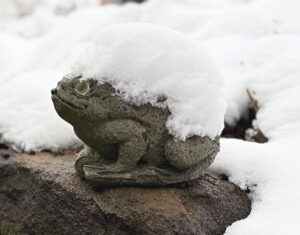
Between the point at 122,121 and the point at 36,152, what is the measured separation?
1.22 meters

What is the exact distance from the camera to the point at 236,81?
4.09 meters

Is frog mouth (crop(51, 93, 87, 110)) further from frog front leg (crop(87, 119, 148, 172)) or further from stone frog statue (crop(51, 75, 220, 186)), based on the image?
frog front leg (crop(87, 119, 148, 172))

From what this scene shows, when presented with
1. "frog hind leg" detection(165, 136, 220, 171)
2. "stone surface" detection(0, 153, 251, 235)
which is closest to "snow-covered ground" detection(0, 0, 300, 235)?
"stone surface" detection(0, 153, 251, 235)

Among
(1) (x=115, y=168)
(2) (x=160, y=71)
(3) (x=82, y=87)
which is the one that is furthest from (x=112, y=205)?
(2) (x=160, y=71)

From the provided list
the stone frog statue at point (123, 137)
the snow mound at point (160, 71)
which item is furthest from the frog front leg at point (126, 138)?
the snow mound at point (160, 71)

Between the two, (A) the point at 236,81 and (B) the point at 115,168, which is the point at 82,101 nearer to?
(B) the point at 115,168

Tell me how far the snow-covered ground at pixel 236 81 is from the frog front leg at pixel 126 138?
2.24ft

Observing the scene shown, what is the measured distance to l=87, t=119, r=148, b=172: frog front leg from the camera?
2375 millimetres

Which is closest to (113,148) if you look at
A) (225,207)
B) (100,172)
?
(100,172)

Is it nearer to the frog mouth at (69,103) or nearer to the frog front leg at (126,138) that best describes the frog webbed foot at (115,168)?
the frog front leg at (126,138)

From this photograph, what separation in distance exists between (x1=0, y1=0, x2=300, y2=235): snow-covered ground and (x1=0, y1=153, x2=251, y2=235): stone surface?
0.50 feet

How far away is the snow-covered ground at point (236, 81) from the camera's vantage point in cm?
271

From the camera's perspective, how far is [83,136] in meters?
2.49

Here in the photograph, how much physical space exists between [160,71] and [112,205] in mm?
792
